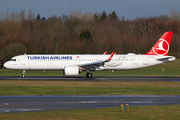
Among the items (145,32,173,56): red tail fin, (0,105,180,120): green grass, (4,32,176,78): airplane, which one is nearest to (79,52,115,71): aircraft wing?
(4,32,176,78): airplane

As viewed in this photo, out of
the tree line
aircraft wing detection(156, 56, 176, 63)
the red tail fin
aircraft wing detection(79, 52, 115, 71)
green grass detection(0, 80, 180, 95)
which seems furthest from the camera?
the tree line

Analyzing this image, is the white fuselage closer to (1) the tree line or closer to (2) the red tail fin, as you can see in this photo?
(2) the red tail fin

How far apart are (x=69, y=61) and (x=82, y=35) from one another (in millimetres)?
62395

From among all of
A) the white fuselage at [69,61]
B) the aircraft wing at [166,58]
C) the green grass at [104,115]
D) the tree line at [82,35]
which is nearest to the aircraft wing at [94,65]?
the white fuselage at [69,61]

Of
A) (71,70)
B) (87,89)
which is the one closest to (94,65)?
(71,70)

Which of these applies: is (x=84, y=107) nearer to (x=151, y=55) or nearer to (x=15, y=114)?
(x=15, y=114)

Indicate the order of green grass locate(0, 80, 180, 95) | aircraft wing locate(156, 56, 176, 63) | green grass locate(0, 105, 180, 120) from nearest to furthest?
green grass locate(0, 105, 180, 120) < green grass locate(0, 80, 180, 95) < aircraft wing locate(156, 56, 176, 63)

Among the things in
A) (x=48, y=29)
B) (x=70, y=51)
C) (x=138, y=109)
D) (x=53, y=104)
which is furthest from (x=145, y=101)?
(x=48, y=29)

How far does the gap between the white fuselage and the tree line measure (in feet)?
114

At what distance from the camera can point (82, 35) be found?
343 ft

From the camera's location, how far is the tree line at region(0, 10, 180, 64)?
93.9 m

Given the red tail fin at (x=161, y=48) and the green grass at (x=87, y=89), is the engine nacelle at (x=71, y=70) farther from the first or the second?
the red tail fin at (x=161, y=48)

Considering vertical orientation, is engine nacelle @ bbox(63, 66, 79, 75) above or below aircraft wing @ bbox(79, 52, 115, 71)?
below

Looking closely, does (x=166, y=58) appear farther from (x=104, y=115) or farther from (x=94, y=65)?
(x=104, y=115)
